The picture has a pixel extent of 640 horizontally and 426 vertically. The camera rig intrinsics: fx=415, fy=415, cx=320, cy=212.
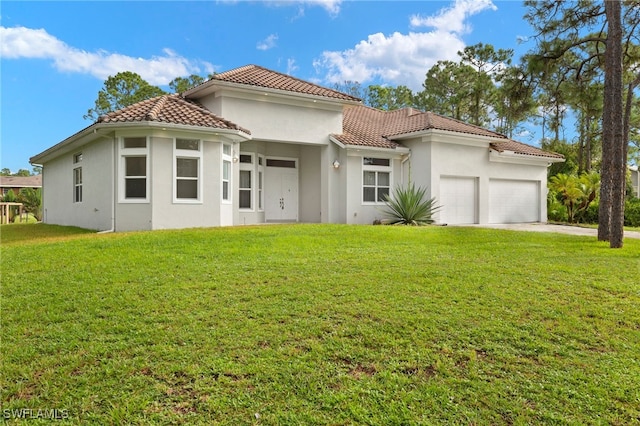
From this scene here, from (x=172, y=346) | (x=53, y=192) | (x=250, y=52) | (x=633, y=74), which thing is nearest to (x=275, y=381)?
(x=172, y=346)

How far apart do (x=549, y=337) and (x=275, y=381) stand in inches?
120

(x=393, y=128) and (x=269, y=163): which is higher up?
(x=393, y=128)

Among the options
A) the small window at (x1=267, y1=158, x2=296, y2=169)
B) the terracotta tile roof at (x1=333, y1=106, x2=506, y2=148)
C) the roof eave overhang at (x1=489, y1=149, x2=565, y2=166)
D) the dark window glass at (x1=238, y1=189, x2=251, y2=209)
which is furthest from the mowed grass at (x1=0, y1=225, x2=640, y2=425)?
the roof eave overhang at (x1=489, y1=149, x2=565, y2=166)

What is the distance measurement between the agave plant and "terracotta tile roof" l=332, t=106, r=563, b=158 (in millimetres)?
2592

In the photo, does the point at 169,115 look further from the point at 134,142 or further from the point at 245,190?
the point at 245,190

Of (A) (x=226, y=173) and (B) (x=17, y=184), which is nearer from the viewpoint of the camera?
(A) (x=226, y=173)

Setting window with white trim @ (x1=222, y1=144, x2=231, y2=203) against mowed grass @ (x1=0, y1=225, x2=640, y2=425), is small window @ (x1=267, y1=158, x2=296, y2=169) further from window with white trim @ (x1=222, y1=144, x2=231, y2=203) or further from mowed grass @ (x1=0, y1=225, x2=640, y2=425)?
mowed grass @ (x1=0, y1=225, x2=640, y2=425)

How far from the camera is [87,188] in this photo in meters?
16.7

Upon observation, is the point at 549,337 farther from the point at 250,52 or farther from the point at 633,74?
the point at 250,52

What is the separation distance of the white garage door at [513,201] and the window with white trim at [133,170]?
1580cm

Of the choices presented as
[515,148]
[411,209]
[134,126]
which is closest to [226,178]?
[134,126]

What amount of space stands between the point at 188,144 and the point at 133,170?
2.06m

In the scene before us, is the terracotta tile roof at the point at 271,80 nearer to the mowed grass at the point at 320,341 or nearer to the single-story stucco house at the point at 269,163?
the single-story stucco house at the point at 269,163

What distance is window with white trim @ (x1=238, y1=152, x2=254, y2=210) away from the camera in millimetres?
17922
